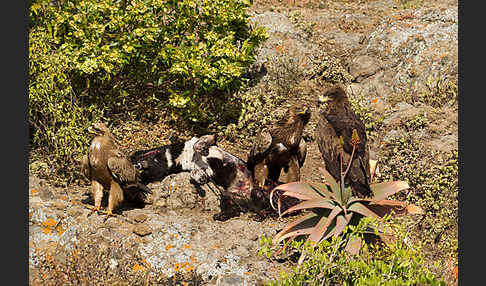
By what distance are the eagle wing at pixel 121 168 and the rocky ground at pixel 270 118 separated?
43 cm

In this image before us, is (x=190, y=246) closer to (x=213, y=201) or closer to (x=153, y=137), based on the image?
(x=213, y=201)

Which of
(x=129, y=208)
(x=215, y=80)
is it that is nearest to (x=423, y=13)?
(x=215, y=80)

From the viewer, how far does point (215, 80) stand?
593 centimetres

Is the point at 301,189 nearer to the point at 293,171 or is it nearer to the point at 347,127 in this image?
the point at 347,127

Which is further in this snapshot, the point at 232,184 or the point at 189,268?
the point at 232,184

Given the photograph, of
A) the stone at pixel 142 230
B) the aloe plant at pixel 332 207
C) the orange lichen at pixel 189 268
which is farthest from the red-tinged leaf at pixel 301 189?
the stone at pixel 142 230

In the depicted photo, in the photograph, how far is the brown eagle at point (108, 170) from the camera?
426cm

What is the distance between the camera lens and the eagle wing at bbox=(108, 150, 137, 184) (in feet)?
13.9

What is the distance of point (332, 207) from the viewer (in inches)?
157

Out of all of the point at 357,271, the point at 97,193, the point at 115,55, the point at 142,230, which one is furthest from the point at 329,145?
the point at 115,55

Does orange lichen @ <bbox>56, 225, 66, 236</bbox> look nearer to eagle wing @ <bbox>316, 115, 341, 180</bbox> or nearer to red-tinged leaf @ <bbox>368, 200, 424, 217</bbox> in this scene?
eagle wing @ <bbox>316, 115, 341, 180</bbox>

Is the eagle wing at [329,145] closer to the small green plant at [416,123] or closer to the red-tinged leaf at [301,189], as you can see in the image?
the red-tinged leaf at [301,189]

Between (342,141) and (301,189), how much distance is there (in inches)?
25.8

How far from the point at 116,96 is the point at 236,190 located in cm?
275
